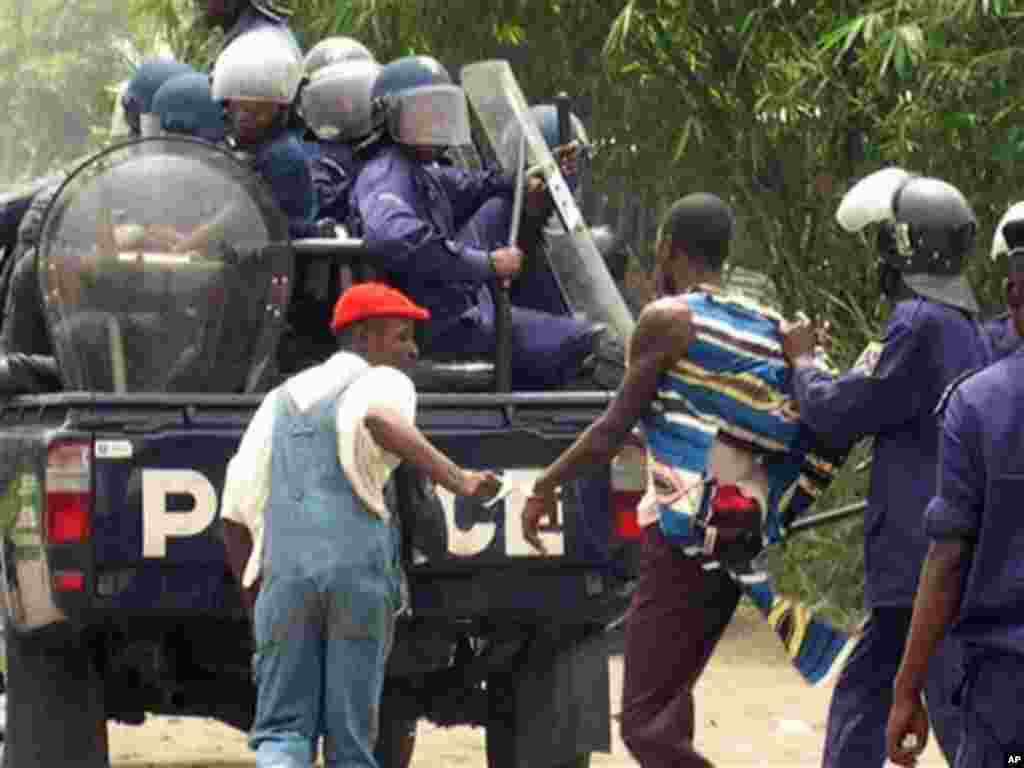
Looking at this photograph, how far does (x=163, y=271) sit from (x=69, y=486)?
79cm

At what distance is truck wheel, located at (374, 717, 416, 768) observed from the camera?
9866 mm

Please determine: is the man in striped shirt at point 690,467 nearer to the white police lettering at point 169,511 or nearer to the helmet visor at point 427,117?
the white police lettering at point 169,511

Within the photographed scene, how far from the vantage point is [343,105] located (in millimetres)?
10367

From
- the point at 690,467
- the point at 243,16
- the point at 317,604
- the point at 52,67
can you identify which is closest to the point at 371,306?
the point at 317,604

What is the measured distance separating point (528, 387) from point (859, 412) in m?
2.54

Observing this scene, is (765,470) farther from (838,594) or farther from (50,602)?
(838,594)

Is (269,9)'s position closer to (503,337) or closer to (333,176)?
(333,176)

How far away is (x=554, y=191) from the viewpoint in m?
10.2

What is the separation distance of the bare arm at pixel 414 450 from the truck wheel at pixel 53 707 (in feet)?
4.35

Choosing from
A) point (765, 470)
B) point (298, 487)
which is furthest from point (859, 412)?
point (298, 487)

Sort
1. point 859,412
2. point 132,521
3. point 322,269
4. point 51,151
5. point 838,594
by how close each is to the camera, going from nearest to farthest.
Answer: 1. point 859,412
2. point 132,521
3. point 322,269
4. point 838,594
5. point 51,151

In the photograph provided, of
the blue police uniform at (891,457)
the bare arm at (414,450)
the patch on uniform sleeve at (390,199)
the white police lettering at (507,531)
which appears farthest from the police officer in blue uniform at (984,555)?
the patch on uniform sleeve at (390,199)

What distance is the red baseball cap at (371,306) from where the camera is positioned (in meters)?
8.54

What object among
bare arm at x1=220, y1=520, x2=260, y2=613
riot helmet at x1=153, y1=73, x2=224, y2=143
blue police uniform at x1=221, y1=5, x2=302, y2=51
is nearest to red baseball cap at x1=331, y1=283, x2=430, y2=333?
bare arm at x1=220, y1=520, x2=260, y2=613
